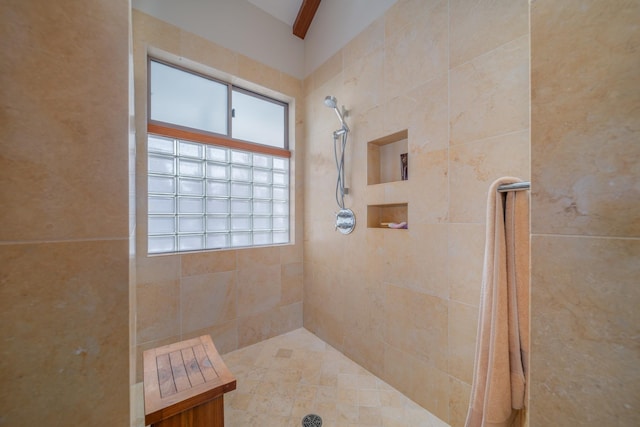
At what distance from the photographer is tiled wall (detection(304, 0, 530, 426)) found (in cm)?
A: 122

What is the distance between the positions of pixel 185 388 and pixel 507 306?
4.58 feet

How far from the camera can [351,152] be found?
2053mm

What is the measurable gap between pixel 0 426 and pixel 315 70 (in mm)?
2807

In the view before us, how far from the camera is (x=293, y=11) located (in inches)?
96.4

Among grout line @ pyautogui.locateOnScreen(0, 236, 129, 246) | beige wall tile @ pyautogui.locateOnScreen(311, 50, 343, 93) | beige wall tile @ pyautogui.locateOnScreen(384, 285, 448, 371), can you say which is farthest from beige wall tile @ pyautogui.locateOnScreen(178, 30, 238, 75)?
beige wall tile @ pyautogui.locateOnScreen(384, 285, 448, 371)

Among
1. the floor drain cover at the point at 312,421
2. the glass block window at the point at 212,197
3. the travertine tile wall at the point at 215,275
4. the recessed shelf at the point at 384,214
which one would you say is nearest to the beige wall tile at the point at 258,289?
the travertine tile wall at the point at 215,275

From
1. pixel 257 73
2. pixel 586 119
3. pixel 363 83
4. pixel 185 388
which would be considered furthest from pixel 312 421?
pixel 257 73

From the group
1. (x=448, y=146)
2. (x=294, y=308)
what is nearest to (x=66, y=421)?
(x=448, y=146)

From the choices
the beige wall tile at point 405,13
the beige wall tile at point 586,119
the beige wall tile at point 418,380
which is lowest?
the beige wall tile at point 418,380

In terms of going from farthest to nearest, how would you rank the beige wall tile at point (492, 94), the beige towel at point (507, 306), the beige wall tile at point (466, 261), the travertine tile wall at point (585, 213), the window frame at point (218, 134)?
the window frame at point (218, 134) < the beige wall tile at point (466, 261) < the beige wall tile at point (492, 94) < the beige towel at point (507, 306) < the travertine tile wall at point (585, 213)

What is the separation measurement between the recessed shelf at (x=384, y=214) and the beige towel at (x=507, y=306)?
0.92 m

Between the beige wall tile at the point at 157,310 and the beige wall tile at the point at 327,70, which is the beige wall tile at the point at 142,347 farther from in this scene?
the beige wall tile at the point at 327,70

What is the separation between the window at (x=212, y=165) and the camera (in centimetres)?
195

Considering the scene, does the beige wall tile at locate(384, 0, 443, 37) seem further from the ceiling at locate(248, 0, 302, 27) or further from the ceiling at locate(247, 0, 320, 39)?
the ceiling at locate(248, 0, 302, 27)
